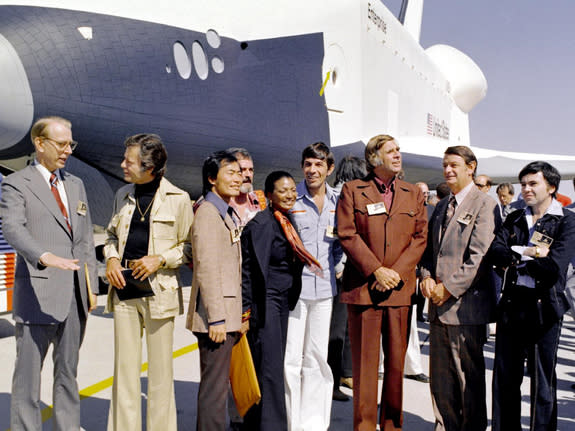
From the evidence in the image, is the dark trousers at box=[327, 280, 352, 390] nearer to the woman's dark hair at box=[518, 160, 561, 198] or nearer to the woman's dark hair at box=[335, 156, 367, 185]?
the woman's dark hair at box=[335, 156, 367, 185]

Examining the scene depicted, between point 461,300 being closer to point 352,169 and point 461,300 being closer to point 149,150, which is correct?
point 352,169

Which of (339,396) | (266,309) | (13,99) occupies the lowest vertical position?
(339,396)

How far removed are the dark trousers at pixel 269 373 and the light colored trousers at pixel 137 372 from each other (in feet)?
1.31

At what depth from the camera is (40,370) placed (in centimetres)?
217

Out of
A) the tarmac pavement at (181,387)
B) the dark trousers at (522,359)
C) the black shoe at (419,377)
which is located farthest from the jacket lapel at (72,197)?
the black shoe at (419,377)

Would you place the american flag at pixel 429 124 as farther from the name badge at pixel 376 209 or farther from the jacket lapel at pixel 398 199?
the name badge at pixel 376 209

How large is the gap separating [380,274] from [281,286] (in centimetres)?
49

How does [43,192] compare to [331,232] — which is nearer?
[43,192]

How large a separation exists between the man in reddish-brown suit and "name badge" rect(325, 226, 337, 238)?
210 mm

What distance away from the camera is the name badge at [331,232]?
2723mm

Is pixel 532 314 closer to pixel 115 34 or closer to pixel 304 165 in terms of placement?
pixel 304 165

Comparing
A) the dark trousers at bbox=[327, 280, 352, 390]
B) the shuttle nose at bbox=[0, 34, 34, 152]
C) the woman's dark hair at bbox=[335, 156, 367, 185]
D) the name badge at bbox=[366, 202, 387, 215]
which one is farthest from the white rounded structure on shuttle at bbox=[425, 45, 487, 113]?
the name badge at bbox=[366, 202, 387, 215]

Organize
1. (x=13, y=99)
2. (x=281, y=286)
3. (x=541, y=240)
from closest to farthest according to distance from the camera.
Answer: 1. (x=541, y=240)
2. (x=281, y=286)
3. (x=13, y=99)

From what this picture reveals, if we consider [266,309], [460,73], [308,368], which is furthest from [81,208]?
[460,73]
